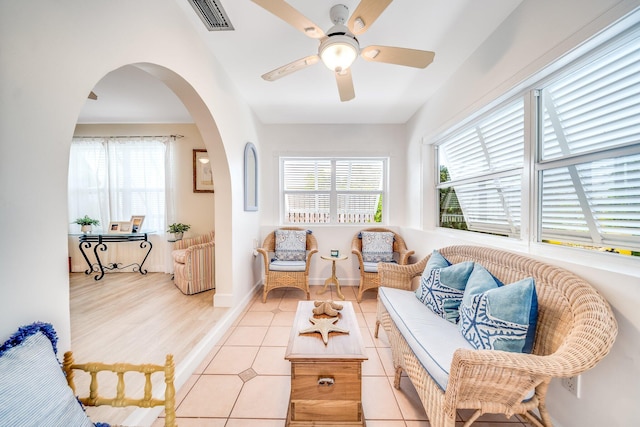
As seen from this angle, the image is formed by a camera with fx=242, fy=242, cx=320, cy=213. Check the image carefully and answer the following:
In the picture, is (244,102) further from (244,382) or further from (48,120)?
(244,382)

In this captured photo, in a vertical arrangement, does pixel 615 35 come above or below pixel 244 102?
below

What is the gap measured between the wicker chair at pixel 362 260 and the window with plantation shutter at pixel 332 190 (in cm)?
49

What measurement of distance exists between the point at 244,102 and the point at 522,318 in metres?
3.39

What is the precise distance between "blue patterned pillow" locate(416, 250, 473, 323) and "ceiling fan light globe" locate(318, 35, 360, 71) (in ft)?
5.51

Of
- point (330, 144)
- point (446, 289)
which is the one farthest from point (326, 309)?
point (330, 144)

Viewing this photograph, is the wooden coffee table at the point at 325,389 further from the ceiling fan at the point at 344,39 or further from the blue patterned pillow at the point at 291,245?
the blue patterned pillow at the point at 291,245

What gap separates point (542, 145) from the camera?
1.65 m

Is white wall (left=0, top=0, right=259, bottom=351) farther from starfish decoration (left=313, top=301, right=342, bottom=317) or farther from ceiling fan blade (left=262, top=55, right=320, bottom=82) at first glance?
starfish decoration (left=313, top=301, right=342, bottom=317)

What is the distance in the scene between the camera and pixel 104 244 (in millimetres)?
4109

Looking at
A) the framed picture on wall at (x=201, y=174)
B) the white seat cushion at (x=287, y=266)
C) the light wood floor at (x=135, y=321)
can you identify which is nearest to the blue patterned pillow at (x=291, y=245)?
the white seat cushion at (x=287, y=266)

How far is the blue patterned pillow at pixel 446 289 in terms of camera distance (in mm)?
1753

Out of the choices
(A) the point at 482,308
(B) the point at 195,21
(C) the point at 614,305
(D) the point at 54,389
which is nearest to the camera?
(D) the point at 54,389

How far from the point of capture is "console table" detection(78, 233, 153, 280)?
381 centimetres

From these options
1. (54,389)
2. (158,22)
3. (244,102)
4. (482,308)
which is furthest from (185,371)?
(244,102)
